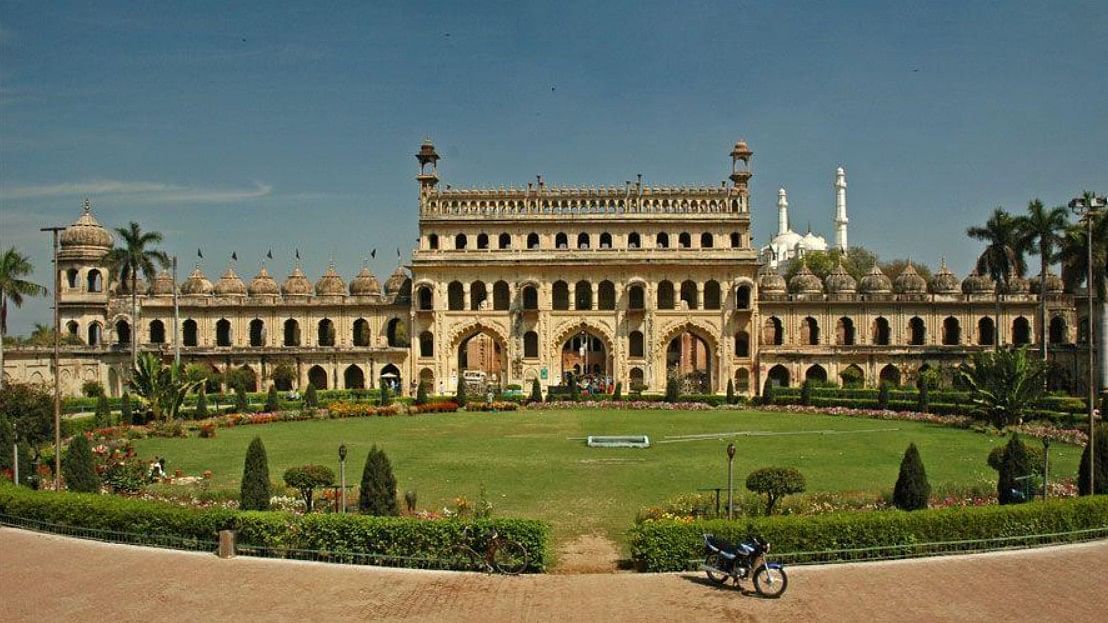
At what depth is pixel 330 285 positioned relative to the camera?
6078cm

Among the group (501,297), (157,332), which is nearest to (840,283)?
(501,297)

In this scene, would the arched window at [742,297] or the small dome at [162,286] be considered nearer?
the arched window at [742,297]

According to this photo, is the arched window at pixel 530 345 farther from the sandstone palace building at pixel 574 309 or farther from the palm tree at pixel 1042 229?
the palm tree at pixel 1042 229

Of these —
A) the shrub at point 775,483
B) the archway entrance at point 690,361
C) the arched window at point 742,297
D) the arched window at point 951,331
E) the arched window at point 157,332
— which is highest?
→ the arched window at point 742,297

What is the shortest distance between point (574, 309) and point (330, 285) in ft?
54.6

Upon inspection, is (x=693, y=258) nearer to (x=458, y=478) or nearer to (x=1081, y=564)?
(x=458, y=478)

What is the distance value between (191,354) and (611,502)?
138 ft

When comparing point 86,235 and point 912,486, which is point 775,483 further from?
point 86,235

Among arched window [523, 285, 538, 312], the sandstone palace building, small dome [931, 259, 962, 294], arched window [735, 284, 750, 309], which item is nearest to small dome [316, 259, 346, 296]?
the sandstone palace building

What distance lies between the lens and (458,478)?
24.6 m

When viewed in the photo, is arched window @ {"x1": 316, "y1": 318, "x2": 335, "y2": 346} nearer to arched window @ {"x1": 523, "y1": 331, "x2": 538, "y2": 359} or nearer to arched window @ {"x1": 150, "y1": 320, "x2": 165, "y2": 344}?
arched window @ {"x1": 150, "y1": 320, "x2": 165, "y2": 344}

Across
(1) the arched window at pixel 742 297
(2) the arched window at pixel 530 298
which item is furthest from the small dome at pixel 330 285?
(1) the arched window at pixel 742 297

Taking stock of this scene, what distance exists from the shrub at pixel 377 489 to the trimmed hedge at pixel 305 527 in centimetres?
93

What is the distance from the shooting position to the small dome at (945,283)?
5934 cm
